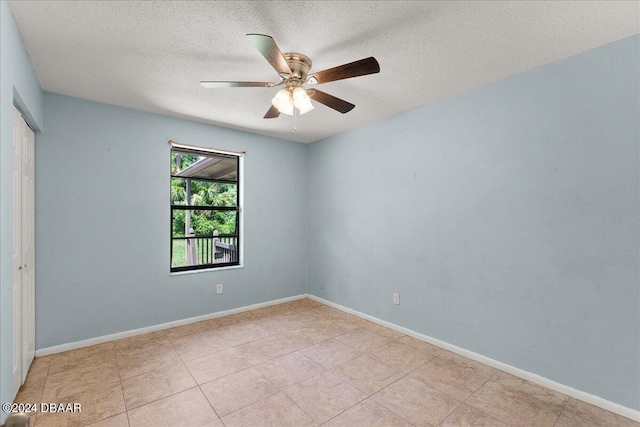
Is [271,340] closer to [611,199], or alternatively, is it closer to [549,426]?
[549,426]

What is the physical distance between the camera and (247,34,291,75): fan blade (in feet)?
5.01

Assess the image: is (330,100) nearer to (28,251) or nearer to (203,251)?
(203,251)

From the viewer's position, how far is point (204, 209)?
3.96 meters

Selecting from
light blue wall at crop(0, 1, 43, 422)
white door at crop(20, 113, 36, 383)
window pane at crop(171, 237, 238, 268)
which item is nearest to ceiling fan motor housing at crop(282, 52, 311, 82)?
light blue wall at crop(0, 1, 43, 422)

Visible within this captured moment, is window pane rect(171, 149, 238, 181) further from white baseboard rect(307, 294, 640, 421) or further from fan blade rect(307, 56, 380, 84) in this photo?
white baseboard rect(307, 294, 640, 421)

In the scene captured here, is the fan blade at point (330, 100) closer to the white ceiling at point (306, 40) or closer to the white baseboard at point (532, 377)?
the white ceiling at point (306, 40)

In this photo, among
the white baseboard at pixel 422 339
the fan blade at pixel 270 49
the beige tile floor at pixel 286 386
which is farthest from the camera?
the white baseboard at pixel 422 339

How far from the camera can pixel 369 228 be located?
12.5ft

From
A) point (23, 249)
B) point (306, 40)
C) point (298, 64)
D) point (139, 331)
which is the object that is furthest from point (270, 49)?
point (139, 331)

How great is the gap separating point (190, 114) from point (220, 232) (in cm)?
158

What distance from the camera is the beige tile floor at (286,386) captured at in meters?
1.97

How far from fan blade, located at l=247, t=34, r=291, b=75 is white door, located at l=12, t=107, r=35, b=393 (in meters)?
1.96

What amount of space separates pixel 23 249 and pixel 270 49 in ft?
8.36

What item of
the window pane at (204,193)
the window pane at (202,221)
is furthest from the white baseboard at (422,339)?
the window pane at (204,193)
